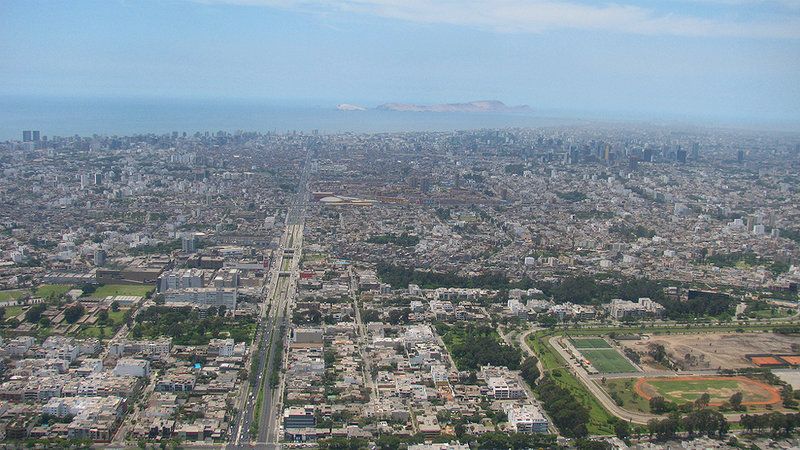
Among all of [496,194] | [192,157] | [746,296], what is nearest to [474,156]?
[496,194]

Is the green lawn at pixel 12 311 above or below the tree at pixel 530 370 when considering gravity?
below

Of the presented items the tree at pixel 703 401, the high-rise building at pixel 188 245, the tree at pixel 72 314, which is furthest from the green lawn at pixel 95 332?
the tree at pixel 703 401

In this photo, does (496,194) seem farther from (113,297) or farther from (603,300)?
(113,297)

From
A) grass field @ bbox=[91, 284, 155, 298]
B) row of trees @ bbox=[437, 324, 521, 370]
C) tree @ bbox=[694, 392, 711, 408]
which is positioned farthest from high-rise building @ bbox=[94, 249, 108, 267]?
tree @ bbox=[694, 392, 711, 408]

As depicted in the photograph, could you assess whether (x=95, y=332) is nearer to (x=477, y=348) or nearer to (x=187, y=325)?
(x=187, y=325)

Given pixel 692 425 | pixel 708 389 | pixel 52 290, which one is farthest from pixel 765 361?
pixel 52 290

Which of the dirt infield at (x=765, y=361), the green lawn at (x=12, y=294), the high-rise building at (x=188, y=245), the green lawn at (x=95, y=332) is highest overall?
the high-rise building at (x=188, y=245)

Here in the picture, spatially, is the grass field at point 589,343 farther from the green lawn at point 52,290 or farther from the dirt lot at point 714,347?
the green lawn at point 52,290
